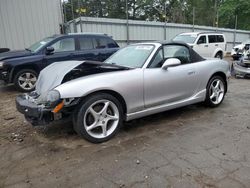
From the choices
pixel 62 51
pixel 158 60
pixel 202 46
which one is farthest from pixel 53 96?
pixel 202 46

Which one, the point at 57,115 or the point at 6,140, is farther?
the point at 6,140

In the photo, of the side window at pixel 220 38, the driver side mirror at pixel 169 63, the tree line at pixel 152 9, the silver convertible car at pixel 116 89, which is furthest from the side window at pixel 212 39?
the tree line at pixel 152 9

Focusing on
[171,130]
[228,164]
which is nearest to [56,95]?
[171,130]

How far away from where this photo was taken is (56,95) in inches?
130

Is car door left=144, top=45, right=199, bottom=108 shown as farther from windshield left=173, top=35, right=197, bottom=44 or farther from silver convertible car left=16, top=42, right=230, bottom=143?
windshield left=173, top=35, right=197, bottom=44

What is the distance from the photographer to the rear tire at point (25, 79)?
282 inches

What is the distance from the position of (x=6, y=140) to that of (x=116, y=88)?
1.94 m

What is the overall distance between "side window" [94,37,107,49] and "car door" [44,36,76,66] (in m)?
0.78

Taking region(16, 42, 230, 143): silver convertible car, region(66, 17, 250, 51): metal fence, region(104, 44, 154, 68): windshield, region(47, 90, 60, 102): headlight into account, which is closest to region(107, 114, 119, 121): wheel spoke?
region(16, 42, 230, 143): silver convertible car

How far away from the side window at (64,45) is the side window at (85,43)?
10.6 inches

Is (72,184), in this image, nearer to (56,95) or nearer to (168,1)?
(56,95)

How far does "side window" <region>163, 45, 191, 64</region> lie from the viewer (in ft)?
14.7

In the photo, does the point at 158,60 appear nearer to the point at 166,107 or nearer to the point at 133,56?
the point at 133,56

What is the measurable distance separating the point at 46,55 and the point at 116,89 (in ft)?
15.1
